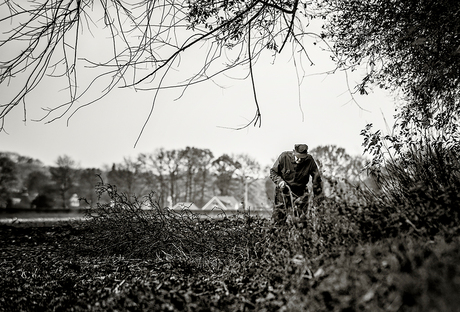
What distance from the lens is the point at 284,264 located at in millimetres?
3508

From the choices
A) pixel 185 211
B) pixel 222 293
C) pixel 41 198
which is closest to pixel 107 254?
pixel 185 211

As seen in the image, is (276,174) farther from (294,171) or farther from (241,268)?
(241,268)

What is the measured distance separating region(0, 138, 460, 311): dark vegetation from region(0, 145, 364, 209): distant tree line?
39.6 m

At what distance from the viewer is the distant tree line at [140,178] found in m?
48.2

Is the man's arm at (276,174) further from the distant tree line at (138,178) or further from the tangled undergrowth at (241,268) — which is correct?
the distant tree line at (138,178)

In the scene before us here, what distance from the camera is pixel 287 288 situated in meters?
2.95

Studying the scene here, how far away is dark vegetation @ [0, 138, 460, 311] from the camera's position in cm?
211

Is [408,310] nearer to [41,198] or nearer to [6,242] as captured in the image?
[6,242]

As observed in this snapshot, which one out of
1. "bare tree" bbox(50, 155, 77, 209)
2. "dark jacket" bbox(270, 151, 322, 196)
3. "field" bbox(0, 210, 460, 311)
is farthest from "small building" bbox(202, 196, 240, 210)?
"field" bbox(0, 210, 460, 311)

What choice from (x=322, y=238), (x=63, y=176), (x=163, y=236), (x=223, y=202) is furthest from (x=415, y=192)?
(x=63, y=176)

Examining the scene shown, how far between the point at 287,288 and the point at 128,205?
4.29 meters

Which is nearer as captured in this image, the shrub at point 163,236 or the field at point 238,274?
the field at point 238,274

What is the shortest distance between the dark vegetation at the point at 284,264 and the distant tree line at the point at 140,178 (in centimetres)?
3956

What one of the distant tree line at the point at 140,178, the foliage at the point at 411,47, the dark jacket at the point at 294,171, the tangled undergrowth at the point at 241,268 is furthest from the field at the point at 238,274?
the distant tree line at the point at 140,178
